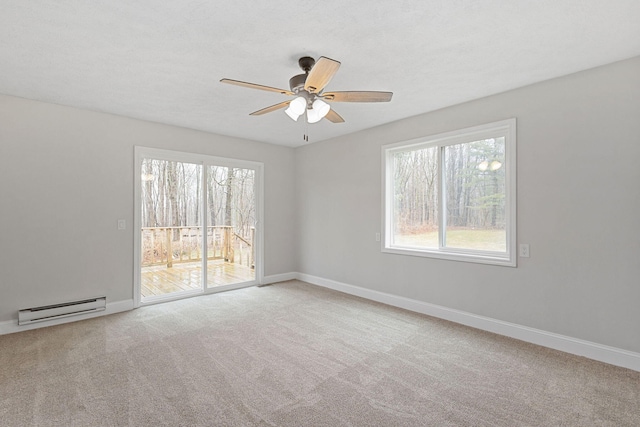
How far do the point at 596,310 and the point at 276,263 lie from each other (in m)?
4.29

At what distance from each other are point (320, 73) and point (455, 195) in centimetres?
243

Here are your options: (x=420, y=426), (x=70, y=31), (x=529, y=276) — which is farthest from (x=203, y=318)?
(x=529, y=276)

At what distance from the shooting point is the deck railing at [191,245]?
171 inches

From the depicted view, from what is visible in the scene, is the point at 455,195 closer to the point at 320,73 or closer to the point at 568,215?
the point at 568,215

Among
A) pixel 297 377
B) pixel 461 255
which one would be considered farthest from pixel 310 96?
pixel 461 255

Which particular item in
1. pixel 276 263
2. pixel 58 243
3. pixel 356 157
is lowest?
pixel 276 263

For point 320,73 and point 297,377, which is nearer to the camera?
point 320,73

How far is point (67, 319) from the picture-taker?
11.7ft

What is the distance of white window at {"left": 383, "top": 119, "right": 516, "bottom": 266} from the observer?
325 cm

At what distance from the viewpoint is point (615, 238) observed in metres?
2.56

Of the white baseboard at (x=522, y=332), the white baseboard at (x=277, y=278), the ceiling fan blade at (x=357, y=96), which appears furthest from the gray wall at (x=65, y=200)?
the white baseboard at (x=522, y=332)

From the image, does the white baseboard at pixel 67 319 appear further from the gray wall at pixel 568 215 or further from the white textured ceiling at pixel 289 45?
the gray wall at pixel 568 215

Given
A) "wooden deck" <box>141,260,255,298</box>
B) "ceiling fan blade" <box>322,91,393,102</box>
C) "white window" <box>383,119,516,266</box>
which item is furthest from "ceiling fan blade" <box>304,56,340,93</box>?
"wooden deck" <box>141,260,255,298</box>

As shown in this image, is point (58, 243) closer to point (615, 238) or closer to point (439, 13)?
point (439, 13)
